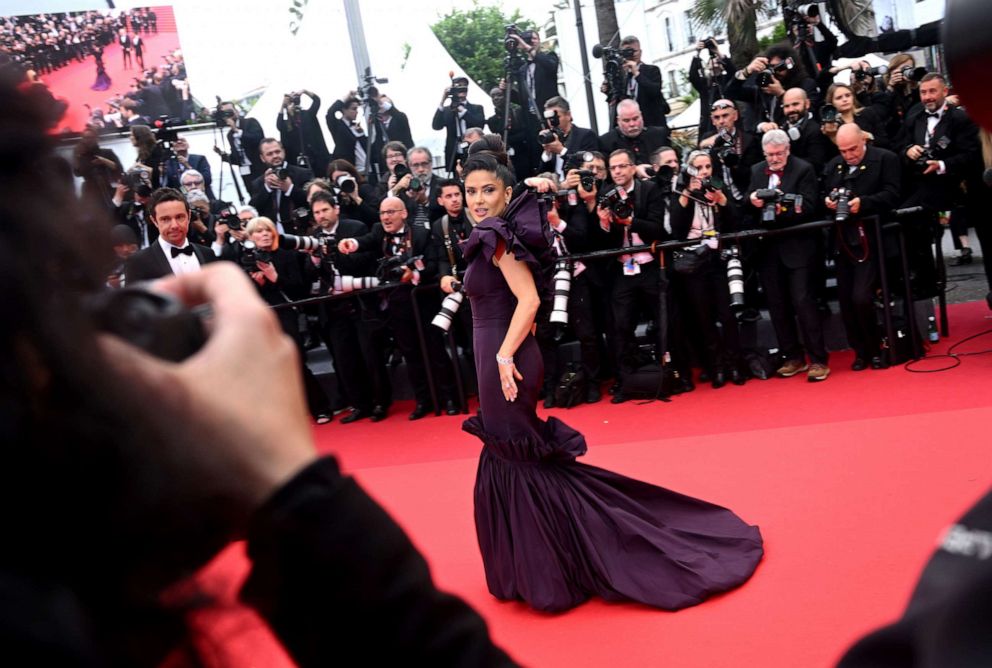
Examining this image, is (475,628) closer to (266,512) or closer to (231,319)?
(266,512)

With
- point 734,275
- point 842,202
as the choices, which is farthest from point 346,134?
point 842,202

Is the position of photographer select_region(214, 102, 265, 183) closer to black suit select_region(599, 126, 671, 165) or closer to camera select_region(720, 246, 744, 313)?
black suit select_region(599, 126, 671, 165)

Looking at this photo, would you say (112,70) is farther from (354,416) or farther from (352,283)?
(354,416)

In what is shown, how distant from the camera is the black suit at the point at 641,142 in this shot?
8398 mm

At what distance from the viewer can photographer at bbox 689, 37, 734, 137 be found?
8.80 meters

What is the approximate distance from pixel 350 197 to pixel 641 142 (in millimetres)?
2515

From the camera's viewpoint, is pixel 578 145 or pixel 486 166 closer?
pixel 486 166

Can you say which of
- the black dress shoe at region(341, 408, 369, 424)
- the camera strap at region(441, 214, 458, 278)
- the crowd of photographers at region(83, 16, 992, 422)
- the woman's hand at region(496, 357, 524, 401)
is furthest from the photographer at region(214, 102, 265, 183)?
the woman's hand at region(496, 357, 524, 401)

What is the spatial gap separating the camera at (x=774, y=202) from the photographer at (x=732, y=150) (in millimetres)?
492

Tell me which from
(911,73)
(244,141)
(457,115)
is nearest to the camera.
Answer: (911,73)

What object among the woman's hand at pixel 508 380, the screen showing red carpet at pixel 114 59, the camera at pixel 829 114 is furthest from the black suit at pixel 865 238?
the screen showing red carpet at pixel 114 59

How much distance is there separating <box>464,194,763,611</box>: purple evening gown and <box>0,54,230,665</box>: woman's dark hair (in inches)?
131

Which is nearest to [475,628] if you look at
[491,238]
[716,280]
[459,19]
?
[491,238]

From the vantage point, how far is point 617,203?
704 cm
